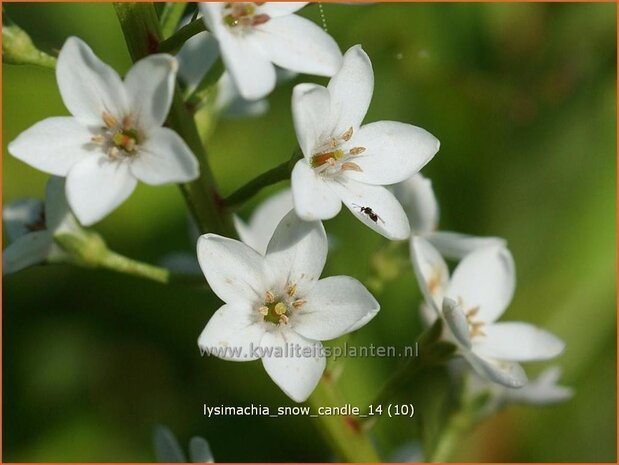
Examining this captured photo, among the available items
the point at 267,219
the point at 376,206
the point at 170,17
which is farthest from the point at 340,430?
the point at 170,17

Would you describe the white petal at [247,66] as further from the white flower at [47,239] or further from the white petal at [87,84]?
the white flower at [47,239]

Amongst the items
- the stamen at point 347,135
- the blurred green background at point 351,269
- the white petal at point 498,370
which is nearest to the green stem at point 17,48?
the stamen at point 347,135

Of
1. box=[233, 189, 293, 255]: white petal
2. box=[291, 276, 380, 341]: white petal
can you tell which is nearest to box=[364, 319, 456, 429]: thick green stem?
box=[291, 276, 380, 341]: white petal

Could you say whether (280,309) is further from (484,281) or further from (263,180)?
(484,281)

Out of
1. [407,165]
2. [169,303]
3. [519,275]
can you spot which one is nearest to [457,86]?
[519,275]

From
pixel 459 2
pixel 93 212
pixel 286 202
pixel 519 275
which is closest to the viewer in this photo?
pixel 93 212

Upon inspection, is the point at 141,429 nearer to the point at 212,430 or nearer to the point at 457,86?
the point at 212,430

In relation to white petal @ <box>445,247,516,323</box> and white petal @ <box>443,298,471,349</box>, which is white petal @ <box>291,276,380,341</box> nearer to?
white petal @ <box>443,298,471,349</box>
